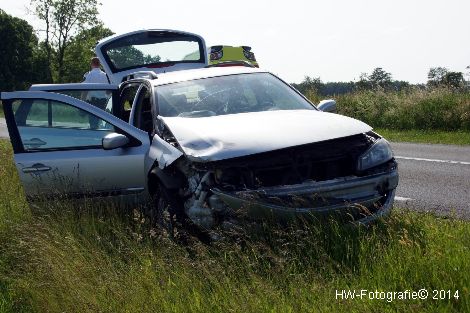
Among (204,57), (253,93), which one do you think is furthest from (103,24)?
(253,93)

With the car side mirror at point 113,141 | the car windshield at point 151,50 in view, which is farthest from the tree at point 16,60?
the car side mirror at point 113,141

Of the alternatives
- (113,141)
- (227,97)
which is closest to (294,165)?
(227,97)

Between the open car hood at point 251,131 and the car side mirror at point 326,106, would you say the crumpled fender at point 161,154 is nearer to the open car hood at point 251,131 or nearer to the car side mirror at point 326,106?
the open car hood at point 251,131

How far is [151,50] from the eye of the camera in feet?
34.1

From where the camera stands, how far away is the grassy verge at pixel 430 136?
15016mm

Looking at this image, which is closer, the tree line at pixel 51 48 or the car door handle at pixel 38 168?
the car door handle at pixel 38 168

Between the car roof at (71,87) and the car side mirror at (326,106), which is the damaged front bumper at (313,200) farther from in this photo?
the car roof at (71,87)

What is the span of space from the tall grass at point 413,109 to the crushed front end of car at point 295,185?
13.6 m

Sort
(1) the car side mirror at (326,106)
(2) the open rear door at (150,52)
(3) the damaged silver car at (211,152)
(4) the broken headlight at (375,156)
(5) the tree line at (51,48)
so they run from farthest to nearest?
(5) the tree line at (51,48)
(2) the open rear door at (150,52)
(1) the car side mirror at (326,106)
(4) the broken headlight at (375,156)
(3) the damaged silver car at (211,152)

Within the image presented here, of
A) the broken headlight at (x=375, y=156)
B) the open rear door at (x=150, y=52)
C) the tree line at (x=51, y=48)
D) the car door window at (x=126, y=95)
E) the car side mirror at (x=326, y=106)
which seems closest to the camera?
the broken headlight at (x=375, y=156)

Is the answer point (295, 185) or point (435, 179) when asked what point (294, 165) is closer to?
point (295, 185)

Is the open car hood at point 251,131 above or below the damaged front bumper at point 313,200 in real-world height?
above

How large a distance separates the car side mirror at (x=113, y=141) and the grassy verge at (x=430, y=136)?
35.3 feet

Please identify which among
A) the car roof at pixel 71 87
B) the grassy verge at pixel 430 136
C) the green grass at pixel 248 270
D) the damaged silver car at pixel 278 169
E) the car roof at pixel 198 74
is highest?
the car roof at pixel 198 74
